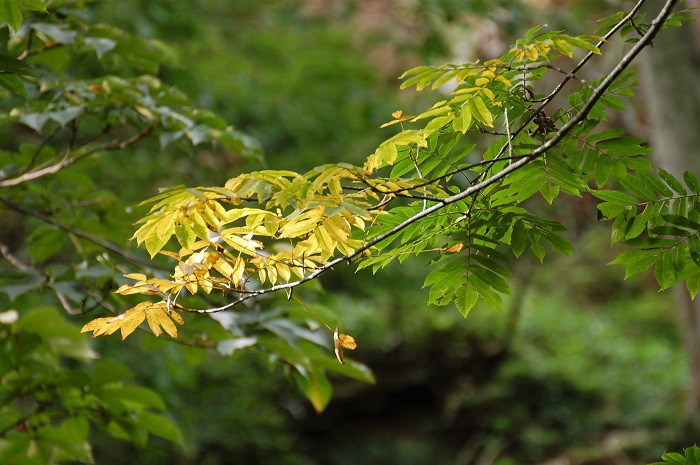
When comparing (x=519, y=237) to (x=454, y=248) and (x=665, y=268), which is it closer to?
(x=454, y=248)

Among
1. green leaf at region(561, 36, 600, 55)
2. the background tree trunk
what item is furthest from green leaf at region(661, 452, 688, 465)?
the background tree trunk

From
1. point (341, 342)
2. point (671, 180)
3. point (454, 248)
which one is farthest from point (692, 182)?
point (341, 342)

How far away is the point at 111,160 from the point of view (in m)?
4.57

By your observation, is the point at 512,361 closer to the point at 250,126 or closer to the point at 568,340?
the point at 568,340

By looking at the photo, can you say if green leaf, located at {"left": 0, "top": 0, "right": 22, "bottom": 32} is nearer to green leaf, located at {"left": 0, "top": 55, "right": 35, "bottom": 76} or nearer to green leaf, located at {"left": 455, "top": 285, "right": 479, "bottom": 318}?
green leaf, located at {"left": 0, "top": 55, "right": 35, "bottom": 76}

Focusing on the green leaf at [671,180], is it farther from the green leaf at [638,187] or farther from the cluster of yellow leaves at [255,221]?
the cluster of yellow leaves at [255,221]

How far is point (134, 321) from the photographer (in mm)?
1167

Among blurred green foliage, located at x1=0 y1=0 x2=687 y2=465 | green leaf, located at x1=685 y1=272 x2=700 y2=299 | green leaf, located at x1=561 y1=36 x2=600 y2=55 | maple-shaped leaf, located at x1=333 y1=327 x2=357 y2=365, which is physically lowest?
blurred green foliage, located at x1=0 y1=0 x2=687 y2=465

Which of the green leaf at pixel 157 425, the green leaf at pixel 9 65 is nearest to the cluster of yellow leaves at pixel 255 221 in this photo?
the green leaf at pixel 9 65

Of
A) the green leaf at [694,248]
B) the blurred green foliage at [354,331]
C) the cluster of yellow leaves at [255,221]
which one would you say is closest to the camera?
the cluster of yellow leaves at [255,221]

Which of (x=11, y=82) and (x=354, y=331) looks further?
(x=354, y=331)

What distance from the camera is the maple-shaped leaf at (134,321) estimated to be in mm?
1117

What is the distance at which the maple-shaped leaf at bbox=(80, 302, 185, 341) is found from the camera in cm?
112

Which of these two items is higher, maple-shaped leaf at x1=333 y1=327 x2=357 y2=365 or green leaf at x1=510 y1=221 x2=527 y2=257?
green leaf at x1=510 y1=221 x2=527 y2=257
